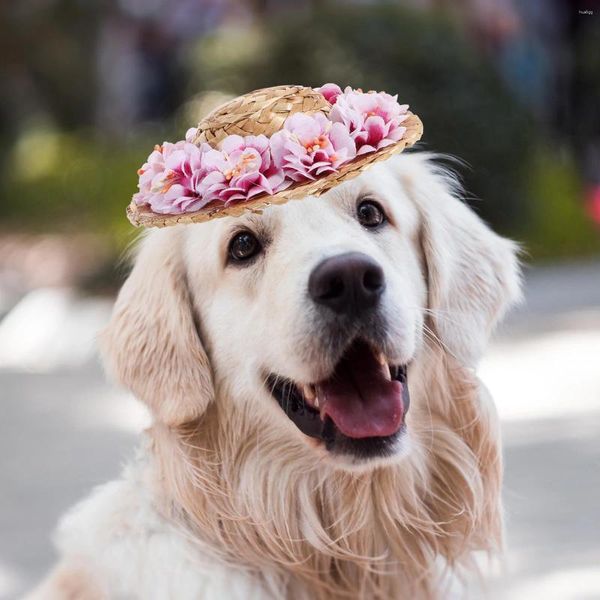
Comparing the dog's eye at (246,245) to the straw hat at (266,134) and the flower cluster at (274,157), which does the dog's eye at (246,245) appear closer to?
the straw hat at (266,134)

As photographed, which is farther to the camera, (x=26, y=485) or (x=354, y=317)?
(x=26, y=485)

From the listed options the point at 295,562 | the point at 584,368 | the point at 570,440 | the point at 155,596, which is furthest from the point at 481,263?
the point at 584,368

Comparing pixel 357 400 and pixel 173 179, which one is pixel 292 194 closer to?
pixel 173 179

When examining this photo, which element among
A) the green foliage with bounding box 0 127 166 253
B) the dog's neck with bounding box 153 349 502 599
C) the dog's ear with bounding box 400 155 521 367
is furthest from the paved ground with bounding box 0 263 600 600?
the green foliage with bounding box 0 127 166 253

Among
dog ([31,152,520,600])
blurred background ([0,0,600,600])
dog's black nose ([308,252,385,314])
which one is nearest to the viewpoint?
dog's black nose ([308,252,385,314])

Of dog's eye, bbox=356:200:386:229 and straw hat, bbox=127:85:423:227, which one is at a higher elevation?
straw hat, bbox=127:85:423:227

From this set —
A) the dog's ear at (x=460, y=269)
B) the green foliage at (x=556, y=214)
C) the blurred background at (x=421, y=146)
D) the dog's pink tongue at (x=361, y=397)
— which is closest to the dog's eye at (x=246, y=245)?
the dog's pink tongue at (x=361, y=397)

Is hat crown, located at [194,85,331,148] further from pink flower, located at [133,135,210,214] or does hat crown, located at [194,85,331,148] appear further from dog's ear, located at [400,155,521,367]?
dog's ear, located at [400,155,521,367]

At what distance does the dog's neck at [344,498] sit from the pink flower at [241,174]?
652 millimetres

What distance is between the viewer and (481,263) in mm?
3428

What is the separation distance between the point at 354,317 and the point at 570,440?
312 centimetres

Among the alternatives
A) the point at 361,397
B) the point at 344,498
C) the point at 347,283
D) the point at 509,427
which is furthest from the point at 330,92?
the point at 509,427

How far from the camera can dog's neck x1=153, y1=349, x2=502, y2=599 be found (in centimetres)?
324

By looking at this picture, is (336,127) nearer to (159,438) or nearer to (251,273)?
(251,273)
